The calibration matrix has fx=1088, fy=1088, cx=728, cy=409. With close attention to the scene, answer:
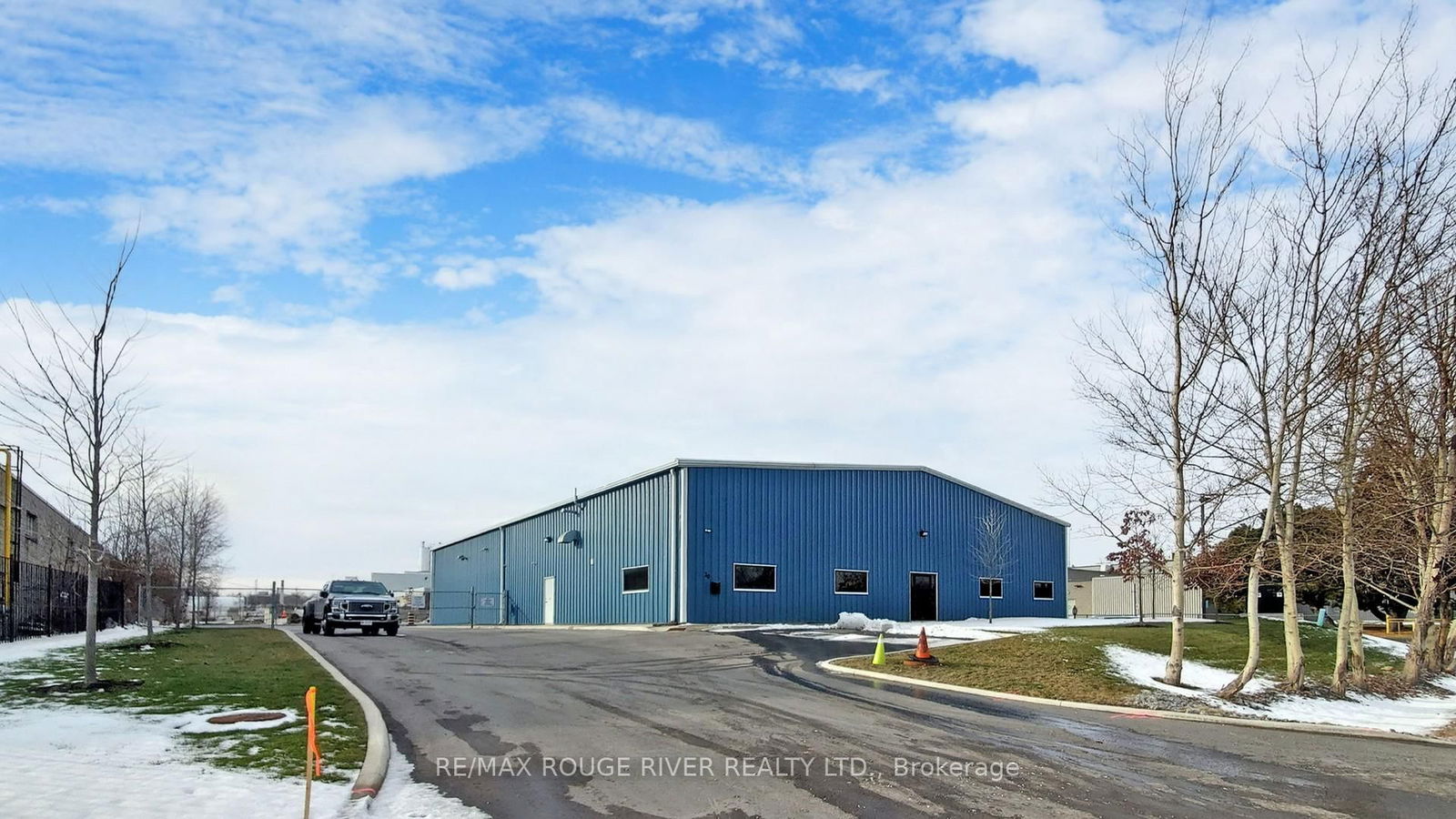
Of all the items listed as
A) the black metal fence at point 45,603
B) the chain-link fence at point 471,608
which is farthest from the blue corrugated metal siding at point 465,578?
the black metal fence at point 45,603

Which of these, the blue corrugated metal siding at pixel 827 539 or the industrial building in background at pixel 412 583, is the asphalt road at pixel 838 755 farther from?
the industrial building in background at pixel 412 583

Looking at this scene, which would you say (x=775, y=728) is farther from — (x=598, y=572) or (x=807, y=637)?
(x=598, y=572)

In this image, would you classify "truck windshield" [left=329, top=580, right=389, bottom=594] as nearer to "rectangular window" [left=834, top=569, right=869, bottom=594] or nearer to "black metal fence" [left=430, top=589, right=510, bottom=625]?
"rectangular window" [left=834, top=569, right=869, bottom=594]

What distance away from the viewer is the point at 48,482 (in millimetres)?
16750

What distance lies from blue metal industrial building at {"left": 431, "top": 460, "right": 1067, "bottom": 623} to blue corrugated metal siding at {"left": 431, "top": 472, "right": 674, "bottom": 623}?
0.25ft

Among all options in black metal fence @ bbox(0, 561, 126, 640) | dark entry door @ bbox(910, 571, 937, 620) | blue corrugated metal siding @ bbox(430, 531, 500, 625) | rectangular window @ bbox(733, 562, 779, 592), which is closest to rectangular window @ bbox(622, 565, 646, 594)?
rectangular window @ bbox(733, 562, 779, 592)

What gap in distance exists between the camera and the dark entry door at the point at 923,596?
39.0 metres

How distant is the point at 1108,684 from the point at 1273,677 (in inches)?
196

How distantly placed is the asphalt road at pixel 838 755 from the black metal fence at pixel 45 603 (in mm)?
13106

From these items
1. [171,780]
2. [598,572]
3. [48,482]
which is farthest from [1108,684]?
[598,572]

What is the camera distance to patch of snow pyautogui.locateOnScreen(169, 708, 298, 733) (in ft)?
35.8

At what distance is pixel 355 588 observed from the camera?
1278 inches

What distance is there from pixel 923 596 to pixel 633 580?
10416 millimetres

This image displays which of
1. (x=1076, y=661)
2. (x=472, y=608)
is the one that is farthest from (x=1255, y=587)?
(x=472, y=608)
